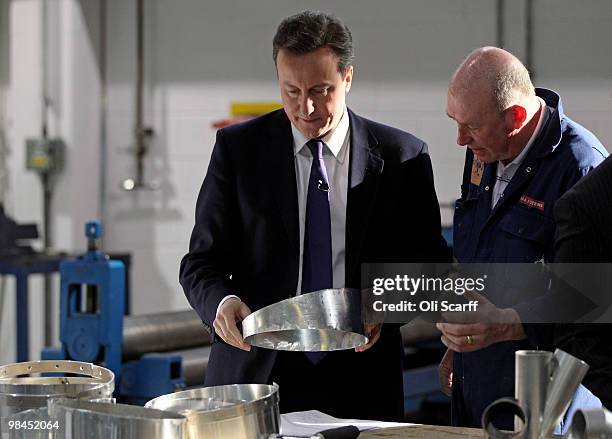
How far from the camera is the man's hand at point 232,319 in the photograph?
5.72 ft

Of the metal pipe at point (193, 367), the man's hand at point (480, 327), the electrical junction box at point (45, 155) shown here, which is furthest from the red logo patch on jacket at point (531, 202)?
the electrical junction box at point (45, 155)

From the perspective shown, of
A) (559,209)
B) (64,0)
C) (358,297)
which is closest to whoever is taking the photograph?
(559,209)

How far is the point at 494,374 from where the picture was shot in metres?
1.92

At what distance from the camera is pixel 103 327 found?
3135 mm

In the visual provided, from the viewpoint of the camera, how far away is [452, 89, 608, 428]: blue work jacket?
1.84 metres

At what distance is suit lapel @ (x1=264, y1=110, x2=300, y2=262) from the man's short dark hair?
0.53ft

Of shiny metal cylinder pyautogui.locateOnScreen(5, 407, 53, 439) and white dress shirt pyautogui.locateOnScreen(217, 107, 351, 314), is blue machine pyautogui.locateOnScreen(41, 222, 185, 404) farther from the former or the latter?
shiny metal cylinder pyautogui.locateOnScreen(5, 407, 53, 439)

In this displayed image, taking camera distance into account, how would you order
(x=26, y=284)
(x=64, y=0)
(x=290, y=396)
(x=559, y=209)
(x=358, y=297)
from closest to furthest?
(x=559, y=209) → (x=358, y=297) → (x=290, y=396) → (x=26, y=284) → (x=64, y=0)

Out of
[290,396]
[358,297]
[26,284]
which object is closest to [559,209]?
[358,297]

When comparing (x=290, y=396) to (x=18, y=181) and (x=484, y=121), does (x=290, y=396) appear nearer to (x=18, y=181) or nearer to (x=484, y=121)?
(x=484, y=121)

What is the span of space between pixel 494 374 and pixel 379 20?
3.13 m

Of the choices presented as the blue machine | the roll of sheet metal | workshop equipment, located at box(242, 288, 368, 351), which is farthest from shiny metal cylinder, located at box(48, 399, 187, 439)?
the roll of sheet metal

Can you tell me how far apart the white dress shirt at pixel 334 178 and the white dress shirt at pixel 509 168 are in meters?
0.31

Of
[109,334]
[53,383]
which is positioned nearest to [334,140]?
[53,383]
